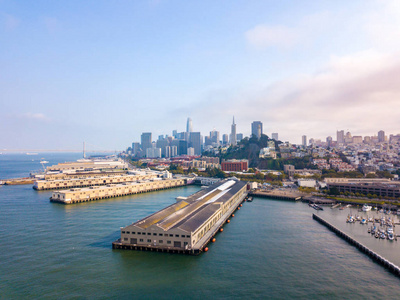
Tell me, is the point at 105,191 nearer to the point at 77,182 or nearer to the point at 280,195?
the point at 77,182

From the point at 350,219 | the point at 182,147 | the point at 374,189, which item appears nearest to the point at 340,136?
the point at 182,147

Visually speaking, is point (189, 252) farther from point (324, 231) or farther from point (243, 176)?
point (243, 176)

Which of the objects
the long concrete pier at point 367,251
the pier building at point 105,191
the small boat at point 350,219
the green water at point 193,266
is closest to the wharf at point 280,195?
the small boat at point 350,219

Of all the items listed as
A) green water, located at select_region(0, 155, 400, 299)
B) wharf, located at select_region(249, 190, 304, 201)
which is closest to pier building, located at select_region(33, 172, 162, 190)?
green water, located at select_region(0, 155, 400, 299)

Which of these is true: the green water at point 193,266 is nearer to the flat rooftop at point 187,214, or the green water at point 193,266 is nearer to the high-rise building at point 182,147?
the flat rooftop at point 187,214

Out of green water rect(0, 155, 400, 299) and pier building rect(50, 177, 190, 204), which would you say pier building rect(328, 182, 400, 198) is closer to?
green water rect(0, 155, 400, 299)

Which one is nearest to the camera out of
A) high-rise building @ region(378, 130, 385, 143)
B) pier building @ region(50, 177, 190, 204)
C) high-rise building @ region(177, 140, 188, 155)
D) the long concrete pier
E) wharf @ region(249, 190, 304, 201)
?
the long concrete pier
